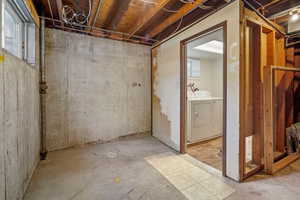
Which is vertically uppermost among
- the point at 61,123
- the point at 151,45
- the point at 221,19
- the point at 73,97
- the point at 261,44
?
the point at 151,45

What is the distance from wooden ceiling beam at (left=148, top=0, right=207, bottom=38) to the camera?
2.27 meters

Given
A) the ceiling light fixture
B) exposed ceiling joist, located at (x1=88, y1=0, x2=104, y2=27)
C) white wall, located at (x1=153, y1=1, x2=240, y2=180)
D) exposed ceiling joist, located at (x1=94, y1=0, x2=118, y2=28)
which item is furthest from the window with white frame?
the ceiling light fixture

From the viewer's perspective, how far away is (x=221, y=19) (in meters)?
2.03

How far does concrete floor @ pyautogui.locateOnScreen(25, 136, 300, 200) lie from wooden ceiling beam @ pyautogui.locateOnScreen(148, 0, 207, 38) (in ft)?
8.56

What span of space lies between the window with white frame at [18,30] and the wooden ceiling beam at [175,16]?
223 centimetres

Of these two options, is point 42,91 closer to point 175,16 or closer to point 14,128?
point 14,128

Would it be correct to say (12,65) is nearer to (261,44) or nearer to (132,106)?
(132,106)

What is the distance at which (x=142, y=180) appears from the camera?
195 centimetres

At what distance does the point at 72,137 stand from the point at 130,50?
2.52m

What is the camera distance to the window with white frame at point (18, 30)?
1598 millimetres

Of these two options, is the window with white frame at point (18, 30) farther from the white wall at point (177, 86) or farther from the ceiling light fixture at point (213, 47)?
the ceiling light fixture at point (213, 47)

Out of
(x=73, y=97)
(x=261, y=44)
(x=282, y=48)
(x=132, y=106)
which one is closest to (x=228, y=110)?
(x=261, y=44)

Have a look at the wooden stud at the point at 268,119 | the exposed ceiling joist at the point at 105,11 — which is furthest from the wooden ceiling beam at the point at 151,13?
the wooden stud at the point at 268,119

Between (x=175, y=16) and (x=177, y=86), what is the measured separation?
1.32 metres
